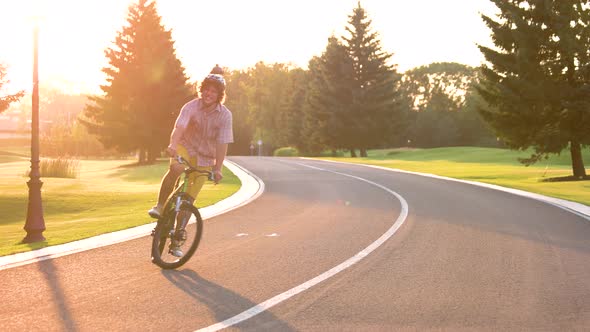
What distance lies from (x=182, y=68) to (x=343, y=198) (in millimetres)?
33195

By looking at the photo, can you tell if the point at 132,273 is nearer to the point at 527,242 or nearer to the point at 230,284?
the point at 230,284

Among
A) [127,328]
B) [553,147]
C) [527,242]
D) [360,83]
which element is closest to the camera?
[127,328]

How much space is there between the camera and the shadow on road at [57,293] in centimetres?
480

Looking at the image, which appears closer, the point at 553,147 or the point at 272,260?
the point at 272,260

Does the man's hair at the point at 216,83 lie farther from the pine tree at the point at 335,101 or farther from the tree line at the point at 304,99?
the pine tree at the point at 335,101

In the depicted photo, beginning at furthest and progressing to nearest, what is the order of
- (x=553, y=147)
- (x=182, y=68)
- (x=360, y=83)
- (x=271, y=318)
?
(x=360, y=83), (x=182, y=68), (x=553, y=147), (x=271, y=318)

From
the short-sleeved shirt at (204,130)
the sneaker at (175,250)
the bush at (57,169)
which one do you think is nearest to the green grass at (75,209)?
the sneaker at (175,250)

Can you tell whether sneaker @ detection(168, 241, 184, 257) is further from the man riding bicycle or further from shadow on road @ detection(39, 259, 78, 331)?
shadow on road @ detection(39, 259, 78, 331)

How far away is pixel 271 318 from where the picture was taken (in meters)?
5.02

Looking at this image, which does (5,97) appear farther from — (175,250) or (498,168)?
(498,168)

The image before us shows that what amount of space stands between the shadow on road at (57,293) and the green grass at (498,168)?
13.6 m

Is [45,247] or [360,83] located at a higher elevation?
[360,83]

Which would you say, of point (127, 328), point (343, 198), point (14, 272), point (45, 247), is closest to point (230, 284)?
point (127, 328)

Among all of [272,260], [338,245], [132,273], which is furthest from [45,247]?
[338,245]
